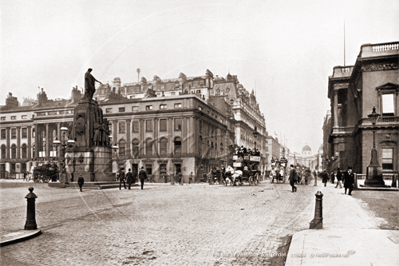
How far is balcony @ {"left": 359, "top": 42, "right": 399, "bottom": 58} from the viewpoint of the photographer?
36.5m

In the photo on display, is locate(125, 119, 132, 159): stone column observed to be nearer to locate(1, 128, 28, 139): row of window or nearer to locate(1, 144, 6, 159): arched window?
locate(1, 128, 28, 139): row of window

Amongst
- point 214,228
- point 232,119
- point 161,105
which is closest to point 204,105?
point 161,105

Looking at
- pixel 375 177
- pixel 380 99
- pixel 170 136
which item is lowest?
pixel 375 177

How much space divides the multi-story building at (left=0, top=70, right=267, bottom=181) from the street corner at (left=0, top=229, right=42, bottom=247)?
113 ft

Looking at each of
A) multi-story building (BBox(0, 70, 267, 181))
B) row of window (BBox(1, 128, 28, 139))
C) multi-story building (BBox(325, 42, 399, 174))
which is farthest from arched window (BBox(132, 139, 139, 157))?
multi-story building (BBox(325, 42, 399, 174))

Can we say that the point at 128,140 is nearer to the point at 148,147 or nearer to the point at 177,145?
the point at 148,147

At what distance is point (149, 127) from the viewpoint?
187 ft

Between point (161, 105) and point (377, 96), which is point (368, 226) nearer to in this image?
point (377, 96)

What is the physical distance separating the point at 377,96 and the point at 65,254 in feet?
121

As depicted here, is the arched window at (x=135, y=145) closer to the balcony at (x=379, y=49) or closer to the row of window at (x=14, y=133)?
the row of window at (x=14, y=133)

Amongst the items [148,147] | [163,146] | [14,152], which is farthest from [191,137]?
[14,152]

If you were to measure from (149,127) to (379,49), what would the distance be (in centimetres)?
3436

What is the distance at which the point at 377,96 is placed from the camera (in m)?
36.8

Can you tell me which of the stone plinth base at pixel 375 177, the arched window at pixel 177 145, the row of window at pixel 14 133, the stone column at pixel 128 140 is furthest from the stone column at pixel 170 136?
the row of window at pixel 14 133
